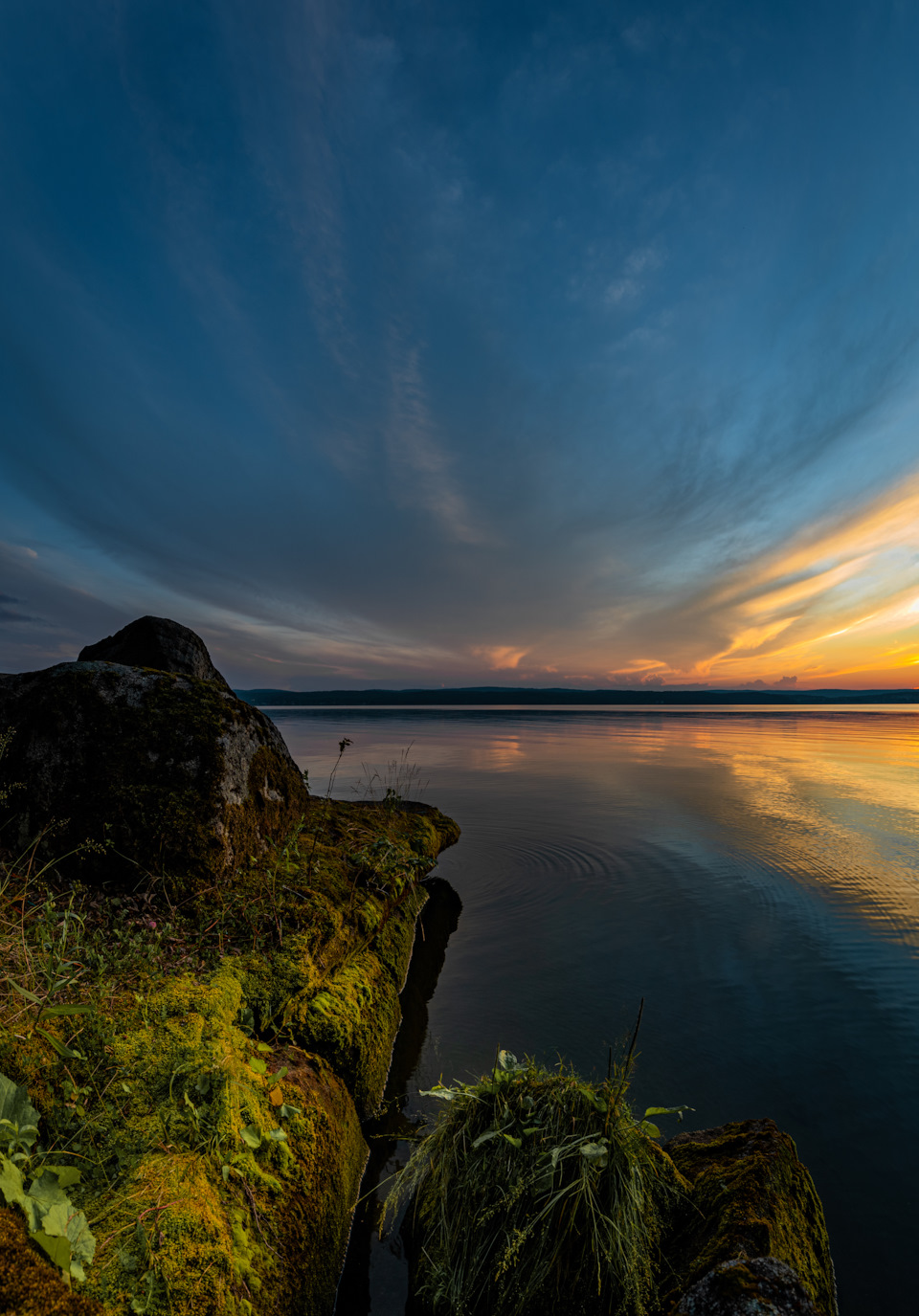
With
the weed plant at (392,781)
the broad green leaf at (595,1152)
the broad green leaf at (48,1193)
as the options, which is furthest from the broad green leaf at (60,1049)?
the weed plant at (392,781)

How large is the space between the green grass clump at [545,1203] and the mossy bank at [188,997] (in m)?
0.83

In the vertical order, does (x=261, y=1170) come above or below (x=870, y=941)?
above

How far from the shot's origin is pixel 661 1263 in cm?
270

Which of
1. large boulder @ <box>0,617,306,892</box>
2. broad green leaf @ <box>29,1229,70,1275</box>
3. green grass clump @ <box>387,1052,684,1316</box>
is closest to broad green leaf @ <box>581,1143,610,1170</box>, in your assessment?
green grass clump @ <box>387,1052,684,1316</box>

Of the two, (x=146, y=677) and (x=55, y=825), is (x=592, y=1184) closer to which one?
(x=55, y=825)

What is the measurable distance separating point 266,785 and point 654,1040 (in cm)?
520

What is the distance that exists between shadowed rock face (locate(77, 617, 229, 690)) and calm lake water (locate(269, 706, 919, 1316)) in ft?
20.0

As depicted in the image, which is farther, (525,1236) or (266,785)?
(266,785)

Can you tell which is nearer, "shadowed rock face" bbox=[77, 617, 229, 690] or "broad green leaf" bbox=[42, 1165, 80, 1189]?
"broad green leaf" bbox=[42, 1165, 80, 1189]

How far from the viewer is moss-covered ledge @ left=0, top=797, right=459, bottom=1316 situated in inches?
89.5

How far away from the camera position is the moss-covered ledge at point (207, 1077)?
7.46 feet

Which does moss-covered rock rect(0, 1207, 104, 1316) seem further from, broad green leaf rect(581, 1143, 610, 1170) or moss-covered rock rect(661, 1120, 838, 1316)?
moss-covered rock rect(661, 1120, 838, 1316)

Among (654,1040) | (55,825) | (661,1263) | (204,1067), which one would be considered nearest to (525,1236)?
(661,1263)

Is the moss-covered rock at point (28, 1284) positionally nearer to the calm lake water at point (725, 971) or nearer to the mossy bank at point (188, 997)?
the mossy bank at point (188, 997)
